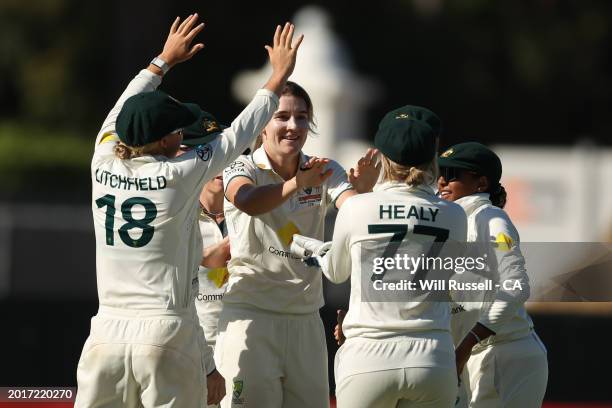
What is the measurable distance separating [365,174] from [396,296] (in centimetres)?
72

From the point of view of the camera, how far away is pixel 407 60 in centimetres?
3619

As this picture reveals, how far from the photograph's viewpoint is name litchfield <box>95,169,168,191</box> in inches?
227

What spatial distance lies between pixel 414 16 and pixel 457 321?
3131 cm

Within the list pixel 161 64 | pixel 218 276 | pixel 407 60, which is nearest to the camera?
pixel 161 64

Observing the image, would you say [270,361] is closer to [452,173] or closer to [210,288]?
[210,288]

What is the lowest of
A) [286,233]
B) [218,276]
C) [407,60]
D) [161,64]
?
[218,276]

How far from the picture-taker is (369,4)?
38.0 meters

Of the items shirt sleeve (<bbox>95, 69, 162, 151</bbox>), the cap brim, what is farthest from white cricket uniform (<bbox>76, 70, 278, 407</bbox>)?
the cap brim

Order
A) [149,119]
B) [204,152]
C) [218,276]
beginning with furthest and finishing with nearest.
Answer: [218,276] → [204,152] → [149,119]

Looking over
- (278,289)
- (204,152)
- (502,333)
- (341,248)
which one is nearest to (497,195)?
(502,333)

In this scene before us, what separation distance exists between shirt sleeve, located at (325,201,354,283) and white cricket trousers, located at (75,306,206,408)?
2.17 ft

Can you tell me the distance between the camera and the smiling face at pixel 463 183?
6.42 m

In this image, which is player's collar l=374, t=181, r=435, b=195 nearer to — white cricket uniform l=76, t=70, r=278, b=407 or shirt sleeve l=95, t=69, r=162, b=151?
white cricket uniform l=76, t=70, r=278, b=407

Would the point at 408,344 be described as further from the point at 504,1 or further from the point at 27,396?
the point at 504,1
